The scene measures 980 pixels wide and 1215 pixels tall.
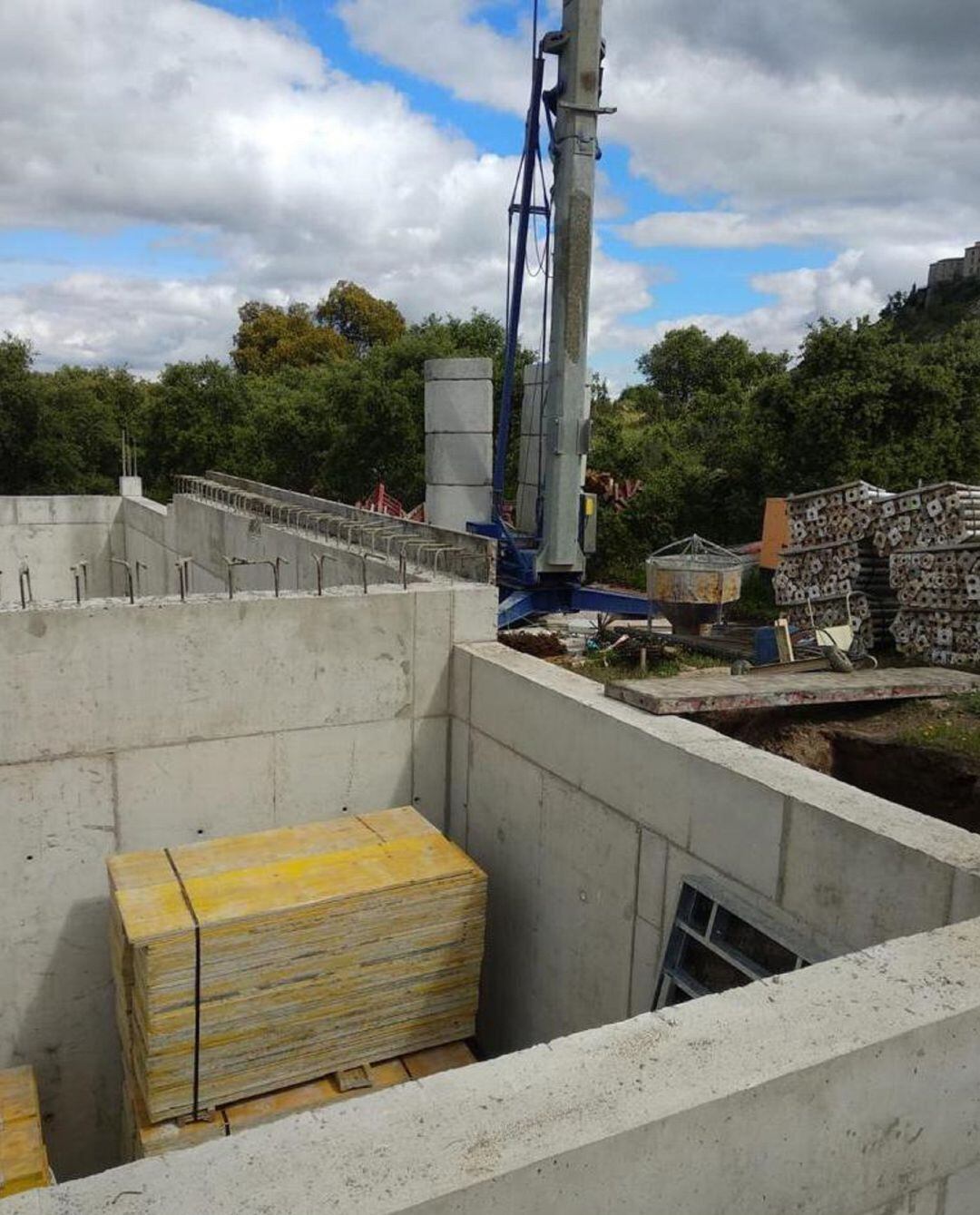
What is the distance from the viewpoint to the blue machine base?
14.4 metres

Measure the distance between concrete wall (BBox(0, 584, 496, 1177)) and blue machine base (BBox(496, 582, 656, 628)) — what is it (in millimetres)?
6313

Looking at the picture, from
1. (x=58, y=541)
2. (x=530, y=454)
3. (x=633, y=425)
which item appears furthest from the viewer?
(x=633, y=425)

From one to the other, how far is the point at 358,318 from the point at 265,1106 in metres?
50.2

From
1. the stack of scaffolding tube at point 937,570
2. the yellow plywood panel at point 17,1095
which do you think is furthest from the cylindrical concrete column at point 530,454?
the yellow plywood panel at point 17,1095

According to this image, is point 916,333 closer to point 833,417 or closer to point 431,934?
point 833,417

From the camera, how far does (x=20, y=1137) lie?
20.2 feet

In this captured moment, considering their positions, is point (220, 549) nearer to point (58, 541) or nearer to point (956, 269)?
point (58, 541)

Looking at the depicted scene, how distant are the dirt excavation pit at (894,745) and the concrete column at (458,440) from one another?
24.3 ft

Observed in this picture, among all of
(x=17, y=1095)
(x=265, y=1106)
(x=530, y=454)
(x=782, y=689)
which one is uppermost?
(x=530, y=454)

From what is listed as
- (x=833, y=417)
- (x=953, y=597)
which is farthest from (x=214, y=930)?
(x=833, y=417)

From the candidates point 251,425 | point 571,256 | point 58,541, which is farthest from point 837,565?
point 251,425

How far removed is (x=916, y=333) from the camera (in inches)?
2766

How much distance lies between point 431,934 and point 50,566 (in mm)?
17151

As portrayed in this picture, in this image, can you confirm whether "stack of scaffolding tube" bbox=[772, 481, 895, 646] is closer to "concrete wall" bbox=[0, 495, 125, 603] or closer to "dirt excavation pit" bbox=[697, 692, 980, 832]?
"dirt excavation pit" bbox=[697, 692, 980, 832]
